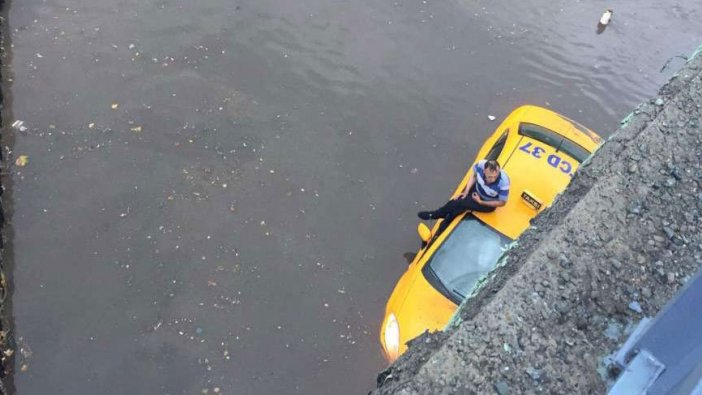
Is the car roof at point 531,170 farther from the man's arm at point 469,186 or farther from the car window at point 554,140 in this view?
the man's arm at point 469,186

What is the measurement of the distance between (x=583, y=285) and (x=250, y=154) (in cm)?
593

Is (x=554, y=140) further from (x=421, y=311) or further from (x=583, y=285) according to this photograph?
(x=583, y=285)

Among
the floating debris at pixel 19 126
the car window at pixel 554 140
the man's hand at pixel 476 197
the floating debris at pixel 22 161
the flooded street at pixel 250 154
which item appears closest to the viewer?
the man's hand at pixel 476 197

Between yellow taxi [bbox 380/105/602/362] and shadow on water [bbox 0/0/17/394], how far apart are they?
158 inches

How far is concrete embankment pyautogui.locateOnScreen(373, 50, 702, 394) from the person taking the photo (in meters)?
2.87

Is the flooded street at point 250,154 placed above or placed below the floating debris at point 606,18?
below

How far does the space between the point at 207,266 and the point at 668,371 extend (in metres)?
5.89

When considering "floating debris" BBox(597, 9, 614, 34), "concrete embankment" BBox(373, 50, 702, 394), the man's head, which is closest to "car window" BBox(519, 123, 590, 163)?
the man's head

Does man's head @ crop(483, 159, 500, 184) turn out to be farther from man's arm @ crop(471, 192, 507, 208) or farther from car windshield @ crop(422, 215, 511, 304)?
car windshield @ crop(422, 215, 511, 304)

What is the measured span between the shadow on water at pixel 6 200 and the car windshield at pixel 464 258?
14.9 feet

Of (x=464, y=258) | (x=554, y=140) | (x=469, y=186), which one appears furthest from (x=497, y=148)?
(x=464, y=258)

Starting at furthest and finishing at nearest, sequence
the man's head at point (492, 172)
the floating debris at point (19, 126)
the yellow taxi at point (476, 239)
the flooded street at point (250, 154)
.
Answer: the floating debris at point (19, 126) < the flooded street at point (250, 154) < the man's head at point (492, 172) < the yellow taxi at point (476, 239)

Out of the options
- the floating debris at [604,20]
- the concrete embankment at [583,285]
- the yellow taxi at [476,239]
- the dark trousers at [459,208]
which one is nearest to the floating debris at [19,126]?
the yellow taxi at [476,239]

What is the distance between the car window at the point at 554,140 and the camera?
6.87 meters
